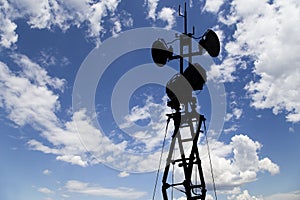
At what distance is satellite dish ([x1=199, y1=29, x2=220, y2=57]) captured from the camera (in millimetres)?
22781

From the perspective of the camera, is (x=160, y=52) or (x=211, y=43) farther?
(x=160, y=52)

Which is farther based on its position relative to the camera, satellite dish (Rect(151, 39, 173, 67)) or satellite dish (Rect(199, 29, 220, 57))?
satellite dish (Rect(151, 39, 173, 67))

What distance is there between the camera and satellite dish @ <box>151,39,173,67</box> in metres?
24.3

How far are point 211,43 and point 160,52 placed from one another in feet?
11.2

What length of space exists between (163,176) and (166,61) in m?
7.36

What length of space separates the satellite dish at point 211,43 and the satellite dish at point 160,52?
2415mm

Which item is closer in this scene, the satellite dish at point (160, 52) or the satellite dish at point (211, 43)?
the satellite dish at point (211, 43)

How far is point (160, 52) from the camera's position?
962 inches

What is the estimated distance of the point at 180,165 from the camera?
73.2 feet

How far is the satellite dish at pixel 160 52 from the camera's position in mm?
24266

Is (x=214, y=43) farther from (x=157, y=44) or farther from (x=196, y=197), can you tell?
(x=196, y=197)

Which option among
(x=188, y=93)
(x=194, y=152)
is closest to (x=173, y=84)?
(x=188, y=93)

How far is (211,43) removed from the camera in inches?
901

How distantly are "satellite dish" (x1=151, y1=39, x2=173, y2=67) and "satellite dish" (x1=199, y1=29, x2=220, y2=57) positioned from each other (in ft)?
7.92
